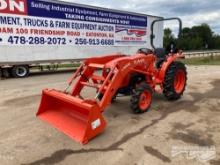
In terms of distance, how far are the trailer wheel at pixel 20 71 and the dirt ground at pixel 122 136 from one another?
5269 millimetres

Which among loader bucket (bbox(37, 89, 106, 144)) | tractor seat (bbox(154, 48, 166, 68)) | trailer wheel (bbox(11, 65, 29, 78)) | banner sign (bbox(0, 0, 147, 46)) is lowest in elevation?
loader bucket (bbox(37, 89, 106, 144))

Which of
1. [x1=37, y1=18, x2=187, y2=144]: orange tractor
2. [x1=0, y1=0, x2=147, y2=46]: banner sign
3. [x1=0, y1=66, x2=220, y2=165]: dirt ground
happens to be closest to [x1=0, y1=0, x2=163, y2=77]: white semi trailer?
[x1=0, y1=0, x2=147, y2=46]: banner sign

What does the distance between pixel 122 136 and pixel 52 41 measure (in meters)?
8.88

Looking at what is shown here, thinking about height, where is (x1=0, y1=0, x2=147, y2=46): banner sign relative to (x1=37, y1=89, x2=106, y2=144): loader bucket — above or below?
above

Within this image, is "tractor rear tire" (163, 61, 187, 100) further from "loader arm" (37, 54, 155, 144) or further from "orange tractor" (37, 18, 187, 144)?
"loader arm" (37, 54, 155, 144)

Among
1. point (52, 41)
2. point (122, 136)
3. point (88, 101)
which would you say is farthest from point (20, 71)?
point (122, 136)

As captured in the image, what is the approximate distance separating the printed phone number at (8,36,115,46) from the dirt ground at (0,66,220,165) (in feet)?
16.9

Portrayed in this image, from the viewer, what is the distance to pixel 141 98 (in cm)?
550

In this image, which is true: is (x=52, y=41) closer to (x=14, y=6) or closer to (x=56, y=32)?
(x=56, y=32)

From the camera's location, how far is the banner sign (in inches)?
432

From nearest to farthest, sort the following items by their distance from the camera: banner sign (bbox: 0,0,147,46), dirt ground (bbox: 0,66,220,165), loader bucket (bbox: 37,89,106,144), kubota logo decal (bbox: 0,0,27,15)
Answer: dirt ground (bbox: 0,66,220,165) → loader bucket (bbox: 37,89,106,144) → kubota logo decal (bbox: 0,0,27,15) → banner sign (bbox: 0,0,147,46)

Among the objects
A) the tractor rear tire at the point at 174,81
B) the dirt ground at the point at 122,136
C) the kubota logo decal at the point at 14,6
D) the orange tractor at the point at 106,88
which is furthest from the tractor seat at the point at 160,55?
the kubota logo decal at the point at 14,6

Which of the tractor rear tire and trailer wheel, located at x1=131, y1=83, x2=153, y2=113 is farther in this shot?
the tractor rear tire

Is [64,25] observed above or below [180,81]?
above
